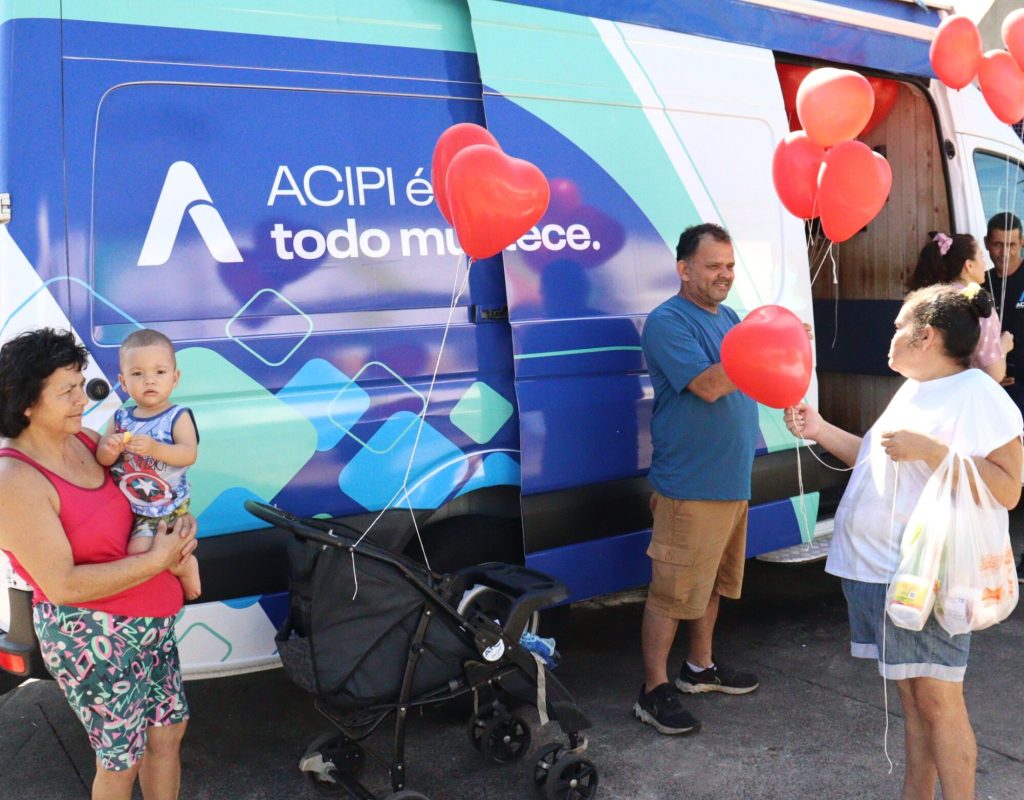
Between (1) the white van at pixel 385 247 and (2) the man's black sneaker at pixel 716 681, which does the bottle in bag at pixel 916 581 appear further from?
(2) the man's black sneaker at pixel 716 681

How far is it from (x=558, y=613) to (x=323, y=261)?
5.61ft

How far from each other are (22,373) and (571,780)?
1.96 m

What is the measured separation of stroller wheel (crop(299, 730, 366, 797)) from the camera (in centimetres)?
306

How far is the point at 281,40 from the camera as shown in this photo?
10.0 ft

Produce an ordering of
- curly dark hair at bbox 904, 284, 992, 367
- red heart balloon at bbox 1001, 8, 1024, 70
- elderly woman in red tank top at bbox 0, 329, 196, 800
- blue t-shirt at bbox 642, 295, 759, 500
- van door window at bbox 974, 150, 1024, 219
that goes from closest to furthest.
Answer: elderly woman in red tank top at bbox 0, 329, 196, 800, curly dark hair at bbox 904, 284, 992, 367, blue t-shirt at bbox 642, 295, 759, 500, red heart balloon at bbox 1001, 8, 1024, 70, van door window at bbox 974, 150, 1024, 219

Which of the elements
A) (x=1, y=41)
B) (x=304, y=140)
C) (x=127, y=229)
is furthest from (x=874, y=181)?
(x=1, y=41)

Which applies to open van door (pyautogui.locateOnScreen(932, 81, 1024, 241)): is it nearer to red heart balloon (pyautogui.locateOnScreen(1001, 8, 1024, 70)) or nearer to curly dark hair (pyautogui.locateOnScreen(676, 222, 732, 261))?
red heart balloon (pyautogui.locateOnScreen(1001, 8, 1024, 70))

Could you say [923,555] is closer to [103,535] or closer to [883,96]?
[103,535]

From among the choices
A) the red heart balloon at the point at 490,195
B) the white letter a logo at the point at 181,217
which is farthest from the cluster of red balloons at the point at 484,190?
the white letter a logo at the point at 181,217

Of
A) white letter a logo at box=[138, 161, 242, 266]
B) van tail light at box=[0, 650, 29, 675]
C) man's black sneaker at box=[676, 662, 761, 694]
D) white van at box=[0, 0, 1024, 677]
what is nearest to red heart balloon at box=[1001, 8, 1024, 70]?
white van at box=[0, 0, 1024, 677]

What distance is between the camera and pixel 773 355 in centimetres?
282

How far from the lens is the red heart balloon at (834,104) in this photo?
10.8 feet

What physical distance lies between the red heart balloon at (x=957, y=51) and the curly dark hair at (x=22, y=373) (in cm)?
354

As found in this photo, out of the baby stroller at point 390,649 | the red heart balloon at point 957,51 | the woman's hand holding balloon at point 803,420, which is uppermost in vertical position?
the red heart balloon at point 957,51
